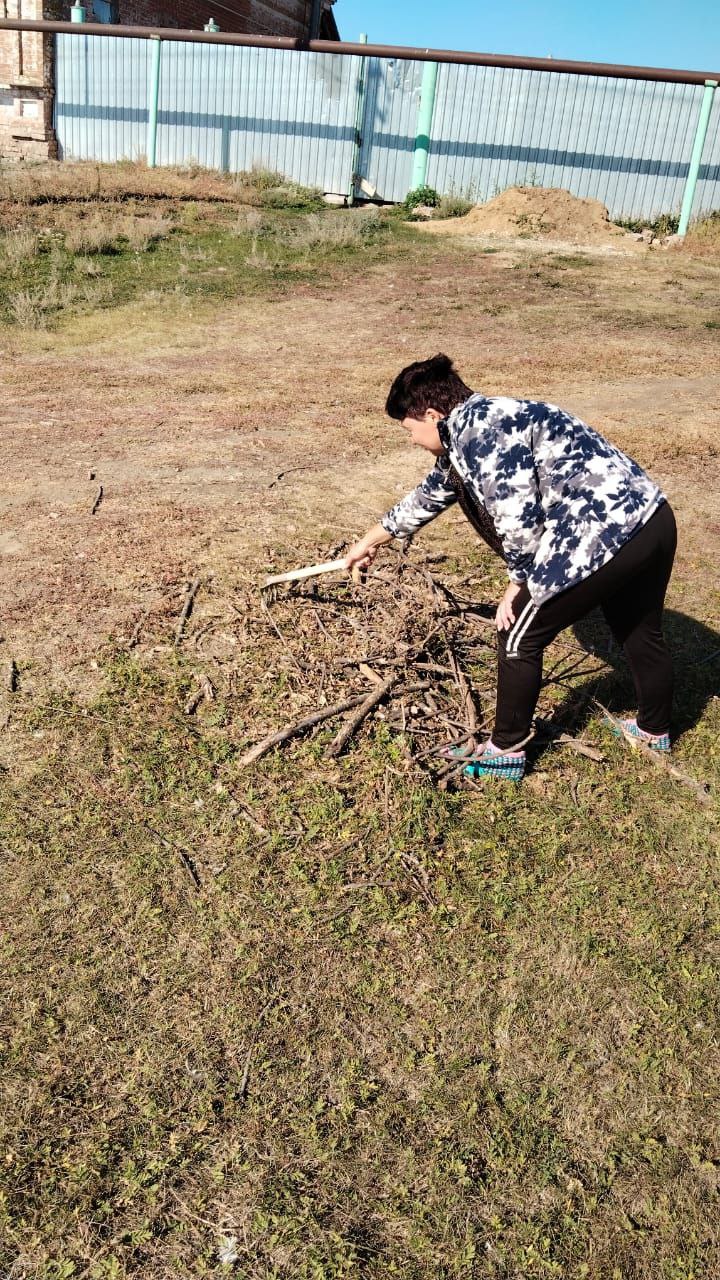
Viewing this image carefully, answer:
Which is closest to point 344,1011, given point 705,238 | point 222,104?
point 705,238

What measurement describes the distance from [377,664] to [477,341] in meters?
7.12

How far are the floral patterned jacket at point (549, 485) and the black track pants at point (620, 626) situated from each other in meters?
0.07

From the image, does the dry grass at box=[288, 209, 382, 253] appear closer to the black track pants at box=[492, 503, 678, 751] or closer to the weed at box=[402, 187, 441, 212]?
the weed at box=[402, 187, 441, 212]

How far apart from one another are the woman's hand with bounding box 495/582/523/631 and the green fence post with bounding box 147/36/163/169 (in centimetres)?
1858

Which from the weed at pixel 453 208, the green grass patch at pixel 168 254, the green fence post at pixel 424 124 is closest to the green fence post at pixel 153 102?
the green grass patch at pixel 168 254

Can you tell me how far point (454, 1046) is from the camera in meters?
2.85

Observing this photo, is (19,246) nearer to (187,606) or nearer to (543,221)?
(543,221)

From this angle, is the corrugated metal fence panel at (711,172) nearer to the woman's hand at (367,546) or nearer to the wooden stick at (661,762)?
the wooden stick at (661,762)

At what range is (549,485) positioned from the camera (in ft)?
10.6

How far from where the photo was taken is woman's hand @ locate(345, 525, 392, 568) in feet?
12.9

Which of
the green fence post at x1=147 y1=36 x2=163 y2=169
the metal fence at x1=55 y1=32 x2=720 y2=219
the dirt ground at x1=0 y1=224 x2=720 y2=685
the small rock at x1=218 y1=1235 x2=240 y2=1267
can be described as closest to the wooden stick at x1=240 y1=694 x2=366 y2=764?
the dirt ground at x1=0 y1=224 x2=720 y2=685

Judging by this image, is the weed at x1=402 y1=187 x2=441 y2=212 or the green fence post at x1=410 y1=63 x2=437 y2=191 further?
the weed at x1=402 y1=187 x2=441 y2=212

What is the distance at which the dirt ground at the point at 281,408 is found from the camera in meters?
5.55

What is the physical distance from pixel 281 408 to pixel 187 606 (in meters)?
4.05
